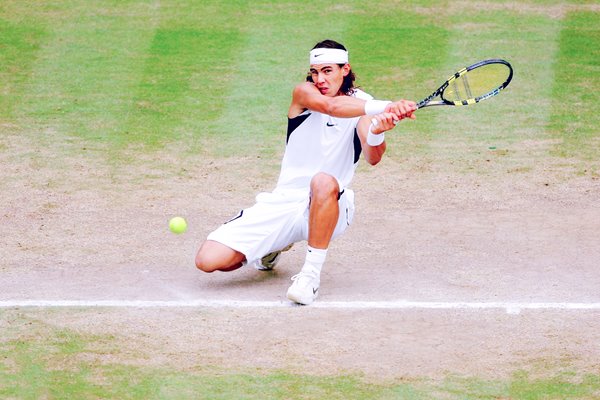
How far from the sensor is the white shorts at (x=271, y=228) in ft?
30.5

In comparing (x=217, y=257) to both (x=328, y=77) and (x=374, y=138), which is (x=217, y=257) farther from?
(x=328, y=77)

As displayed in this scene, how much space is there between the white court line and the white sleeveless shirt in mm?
1091

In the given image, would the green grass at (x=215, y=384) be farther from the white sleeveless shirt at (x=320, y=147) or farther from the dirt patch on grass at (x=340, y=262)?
the white sleeveless shirt at (x=320, y=147)

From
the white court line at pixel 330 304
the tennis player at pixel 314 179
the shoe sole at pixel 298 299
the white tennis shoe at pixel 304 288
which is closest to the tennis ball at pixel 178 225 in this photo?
the tennis player at pixel 314 179

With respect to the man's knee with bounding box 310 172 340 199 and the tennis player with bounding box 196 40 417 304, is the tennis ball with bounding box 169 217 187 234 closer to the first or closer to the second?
the tennis player with bounding box 196 40 417 304

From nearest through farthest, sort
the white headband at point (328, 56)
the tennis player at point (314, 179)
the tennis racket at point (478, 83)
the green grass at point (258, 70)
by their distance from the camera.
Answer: the tennis player at point (314, 179) → the tennis racket at point (478, 83) → the white headband at point (328, 56) → the green grass at point (258, 70)

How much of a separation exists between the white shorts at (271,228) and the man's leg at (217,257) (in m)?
0.05

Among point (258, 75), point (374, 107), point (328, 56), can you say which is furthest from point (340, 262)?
point (258, 75)

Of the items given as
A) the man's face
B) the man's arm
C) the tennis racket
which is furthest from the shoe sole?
the tennis racket

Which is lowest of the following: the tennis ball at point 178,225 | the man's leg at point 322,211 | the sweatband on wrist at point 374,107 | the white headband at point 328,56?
the tennis ball at point 178,225

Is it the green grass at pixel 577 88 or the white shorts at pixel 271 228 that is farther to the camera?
the green grass at pixel 577 88

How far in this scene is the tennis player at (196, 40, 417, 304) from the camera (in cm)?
905

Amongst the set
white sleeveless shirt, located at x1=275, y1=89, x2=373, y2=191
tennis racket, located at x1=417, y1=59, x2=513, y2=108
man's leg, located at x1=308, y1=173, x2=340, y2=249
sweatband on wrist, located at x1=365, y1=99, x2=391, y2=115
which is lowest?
man's leg, located at x1=308, y1=173, x2=340, y2=249

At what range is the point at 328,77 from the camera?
370 inches
